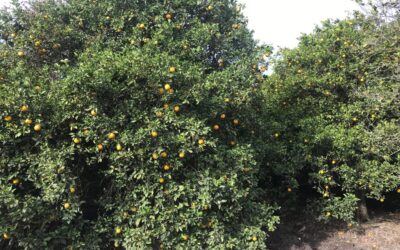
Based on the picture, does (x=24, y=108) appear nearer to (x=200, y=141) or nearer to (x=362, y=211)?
(x=200, y=141)

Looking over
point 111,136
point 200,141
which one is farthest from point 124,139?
point 200,141

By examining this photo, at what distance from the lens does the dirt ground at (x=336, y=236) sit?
573 centimetres

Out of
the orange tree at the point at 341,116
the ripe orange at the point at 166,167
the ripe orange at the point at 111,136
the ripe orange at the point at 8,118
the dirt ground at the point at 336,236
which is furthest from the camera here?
the dirt ground at the point at 336,236

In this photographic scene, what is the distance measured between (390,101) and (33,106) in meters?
4.73

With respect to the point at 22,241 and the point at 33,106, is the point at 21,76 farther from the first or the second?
the point at 22,241

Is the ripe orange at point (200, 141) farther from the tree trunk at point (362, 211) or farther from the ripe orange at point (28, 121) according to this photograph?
the tree trunk at point (362, 211)

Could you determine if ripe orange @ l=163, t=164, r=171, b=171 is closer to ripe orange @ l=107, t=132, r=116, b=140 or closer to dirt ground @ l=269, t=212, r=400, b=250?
ripe orange @ l=107, t=132, r=116, b=140

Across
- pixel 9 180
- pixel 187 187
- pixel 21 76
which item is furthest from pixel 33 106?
pixel 187 187

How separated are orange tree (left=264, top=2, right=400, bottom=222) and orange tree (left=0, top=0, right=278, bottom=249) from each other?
60.2 inches

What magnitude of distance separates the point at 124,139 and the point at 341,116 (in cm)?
378

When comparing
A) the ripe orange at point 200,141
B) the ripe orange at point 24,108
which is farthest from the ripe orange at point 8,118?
the ripe orange at point 200,141

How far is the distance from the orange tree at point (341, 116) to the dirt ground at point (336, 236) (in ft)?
1.23

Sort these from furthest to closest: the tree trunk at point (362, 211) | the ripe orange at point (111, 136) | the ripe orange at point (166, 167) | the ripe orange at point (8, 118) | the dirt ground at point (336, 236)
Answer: the tree trunk at point (362, 211), the dirt ground at point (336, 236), the ripe orange at point (166, 167), the ripe orange at point (111, 136), the ripe orange at point (8, 118)

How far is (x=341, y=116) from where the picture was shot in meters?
5.91
